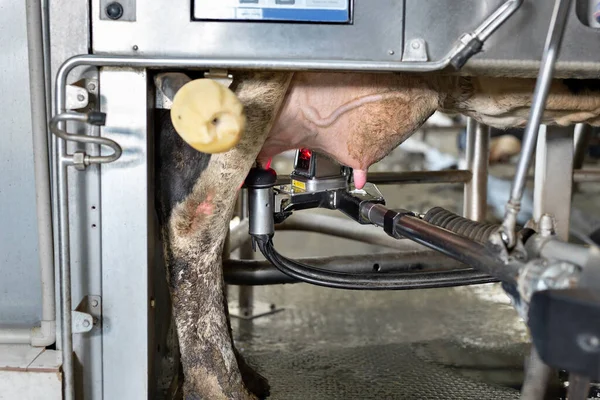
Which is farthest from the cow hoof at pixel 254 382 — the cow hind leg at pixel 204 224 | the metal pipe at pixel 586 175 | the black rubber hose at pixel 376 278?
the metal pipe at pixel 586 175

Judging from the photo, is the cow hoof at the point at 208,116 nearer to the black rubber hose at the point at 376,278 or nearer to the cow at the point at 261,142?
the cow at the point at 261,142

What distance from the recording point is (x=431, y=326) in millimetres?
2227

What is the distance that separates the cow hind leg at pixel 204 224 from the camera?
1.24m

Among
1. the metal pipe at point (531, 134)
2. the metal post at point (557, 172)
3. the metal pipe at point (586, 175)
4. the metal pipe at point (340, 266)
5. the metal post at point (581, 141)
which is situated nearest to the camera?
the metal pipe at point (531, 134)

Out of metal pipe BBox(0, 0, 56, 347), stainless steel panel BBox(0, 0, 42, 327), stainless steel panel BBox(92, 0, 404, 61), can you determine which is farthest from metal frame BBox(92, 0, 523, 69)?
stainless steel panel BBox(0, 0, 42, 327)

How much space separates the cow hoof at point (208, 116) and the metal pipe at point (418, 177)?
1237 millimetres

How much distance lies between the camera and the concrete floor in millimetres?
1756

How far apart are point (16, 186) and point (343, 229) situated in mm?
1239

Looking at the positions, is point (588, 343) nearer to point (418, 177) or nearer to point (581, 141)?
point (418, 177)

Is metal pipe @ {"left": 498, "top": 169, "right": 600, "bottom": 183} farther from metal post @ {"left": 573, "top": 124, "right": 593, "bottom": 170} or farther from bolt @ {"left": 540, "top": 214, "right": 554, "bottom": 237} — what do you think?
bolt @ {"left": 540, "top": 214, "right": 554, "bottom": 237}

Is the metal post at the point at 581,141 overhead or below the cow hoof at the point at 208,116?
below

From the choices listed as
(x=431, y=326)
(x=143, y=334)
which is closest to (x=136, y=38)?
(x=143, y=334)

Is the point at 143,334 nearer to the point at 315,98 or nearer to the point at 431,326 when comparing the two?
the point at 315,98

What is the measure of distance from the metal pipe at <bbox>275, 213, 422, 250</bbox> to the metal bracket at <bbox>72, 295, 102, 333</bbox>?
1111 millimetres
